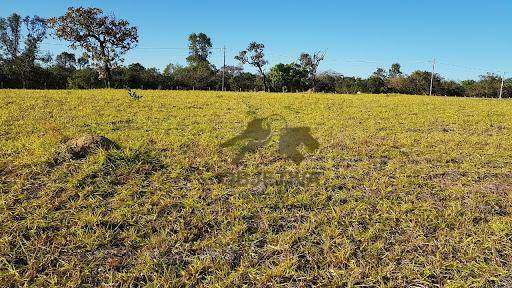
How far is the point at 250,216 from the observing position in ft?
14.6

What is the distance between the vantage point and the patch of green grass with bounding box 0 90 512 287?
344 centimetres

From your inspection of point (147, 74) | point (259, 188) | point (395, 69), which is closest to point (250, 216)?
point (259, 188)

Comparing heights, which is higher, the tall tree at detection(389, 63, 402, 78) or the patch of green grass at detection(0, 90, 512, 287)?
the tall tree at detection(389, 63, 402, 78)

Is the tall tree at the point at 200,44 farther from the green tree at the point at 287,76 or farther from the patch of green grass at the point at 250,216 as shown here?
the patch of green grass at the point at 250,216

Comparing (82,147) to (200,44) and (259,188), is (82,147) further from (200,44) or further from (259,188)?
(200,44)

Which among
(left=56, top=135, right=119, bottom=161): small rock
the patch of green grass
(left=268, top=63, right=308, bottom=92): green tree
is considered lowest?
the patch of green grass

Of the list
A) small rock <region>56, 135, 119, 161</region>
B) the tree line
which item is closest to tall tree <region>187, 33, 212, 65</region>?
the tree line

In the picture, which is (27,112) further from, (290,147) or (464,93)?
(464,93)

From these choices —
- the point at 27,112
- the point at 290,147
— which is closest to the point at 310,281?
the point at 290,147

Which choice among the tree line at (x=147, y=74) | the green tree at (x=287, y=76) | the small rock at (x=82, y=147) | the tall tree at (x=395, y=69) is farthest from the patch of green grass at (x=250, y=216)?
the tall tree at (x=395, y=69)

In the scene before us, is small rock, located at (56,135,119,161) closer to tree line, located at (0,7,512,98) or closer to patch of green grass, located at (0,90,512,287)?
patch of green grass, located at (0,90,512,287)

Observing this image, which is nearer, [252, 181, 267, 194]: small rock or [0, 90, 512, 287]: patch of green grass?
[0, 90, 512, 287]: patch of green grass

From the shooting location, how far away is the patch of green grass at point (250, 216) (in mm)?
3438

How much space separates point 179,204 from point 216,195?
51 cm
